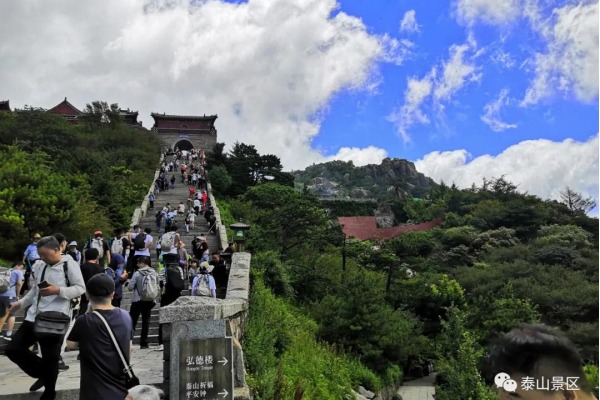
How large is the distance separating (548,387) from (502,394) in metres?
0.19

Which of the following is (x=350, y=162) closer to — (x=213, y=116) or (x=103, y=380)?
(x=213, y=116)

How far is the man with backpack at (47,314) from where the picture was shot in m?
4.65

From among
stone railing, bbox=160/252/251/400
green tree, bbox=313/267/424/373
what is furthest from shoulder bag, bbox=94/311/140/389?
green tree, bbox=313/267/424/373

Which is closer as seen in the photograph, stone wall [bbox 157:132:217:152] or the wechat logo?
the wechat logo

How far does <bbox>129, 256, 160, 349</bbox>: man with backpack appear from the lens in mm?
7258

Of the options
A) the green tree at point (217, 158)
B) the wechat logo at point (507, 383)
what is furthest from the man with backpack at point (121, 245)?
the green tree at point (217, 158)

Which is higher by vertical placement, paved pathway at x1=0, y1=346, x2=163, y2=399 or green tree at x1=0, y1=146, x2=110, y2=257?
green tree at x1=0, y1=146, x2=110, y2=257

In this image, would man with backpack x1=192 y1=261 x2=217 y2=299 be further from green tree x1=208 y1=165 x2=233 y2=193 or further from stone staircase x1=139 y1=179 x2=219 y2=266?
green tree x1=208 y1=165 x2=233 y2=193

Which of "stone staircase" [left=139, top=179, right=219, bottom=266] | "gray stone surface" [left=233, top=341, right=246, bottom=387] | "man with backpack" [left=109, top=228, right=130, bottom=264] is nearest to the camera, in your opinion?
"gray stone surface" [left=233, top=341, right=246, bottom=387]

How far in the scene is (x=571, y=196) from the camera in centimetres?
5184

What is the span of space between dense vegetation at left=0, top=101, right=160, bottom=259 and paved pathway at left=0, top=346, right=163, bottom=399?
10500 mm

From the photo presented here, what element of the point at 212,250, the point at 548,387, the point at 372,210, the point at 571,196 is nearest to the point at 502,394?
the point at 548,387

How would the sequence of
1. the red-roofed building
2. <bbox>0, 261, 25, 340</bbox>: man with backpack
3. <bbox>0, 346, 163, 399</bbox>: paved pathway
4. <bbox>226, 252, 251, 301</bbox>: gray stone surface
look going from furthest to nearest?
the red-roofed building, <bbox>226, 252, 251, 301</bbox>: gray stone surface, <bbox>0, 261, 25, 340</bbox>: man with backpack, <bbox>0, 346, 163, 399</bbox>: paved pathway

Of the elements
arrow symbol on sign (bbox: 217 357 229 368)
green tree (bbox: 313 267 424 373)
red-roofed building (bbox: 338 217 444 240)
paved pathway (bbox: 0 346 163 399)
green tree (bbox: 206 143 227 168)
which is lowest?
green tree (bbox: 313 267 424 373)
